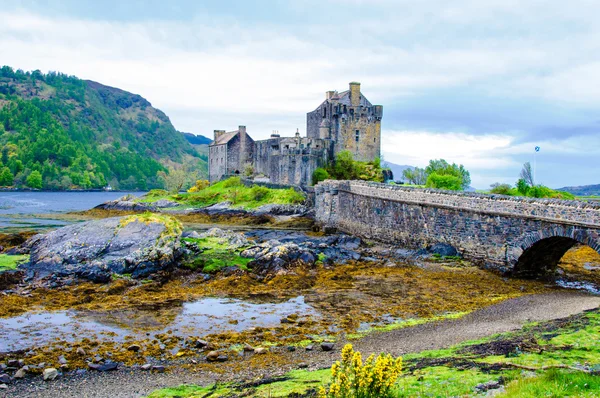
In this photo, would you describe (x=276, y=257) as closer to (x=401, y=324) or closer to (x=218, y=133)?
(x=401, y=324)

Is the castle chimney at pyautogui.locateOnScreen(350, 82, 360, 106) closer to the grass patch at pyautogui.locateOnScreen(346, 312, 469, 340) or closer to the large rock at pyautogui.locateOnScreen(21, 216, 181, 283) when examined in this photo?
the large rock at pyautogui.locateOnScreen(21, 216, 181, 283)

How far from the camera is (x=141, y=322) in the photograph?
16078mm

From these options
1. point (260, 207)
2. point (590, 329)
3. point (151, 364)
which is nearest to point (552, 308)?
point (590, 329)

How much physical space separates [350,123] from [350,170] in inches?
239

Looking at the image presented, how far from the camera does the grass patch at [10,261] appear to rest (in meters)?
22.6

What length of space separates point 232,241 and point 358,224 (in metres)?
12.9

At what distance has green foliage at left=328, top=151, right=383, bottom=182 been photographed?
181ft

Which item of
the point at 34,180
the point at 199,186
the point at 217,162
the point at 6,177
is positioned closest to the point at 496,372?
the point at 199,186

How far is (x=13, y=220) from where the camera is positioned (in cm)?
4984

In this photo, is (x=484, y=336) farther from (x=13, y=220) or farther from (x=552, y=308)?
(x=13, y=220)

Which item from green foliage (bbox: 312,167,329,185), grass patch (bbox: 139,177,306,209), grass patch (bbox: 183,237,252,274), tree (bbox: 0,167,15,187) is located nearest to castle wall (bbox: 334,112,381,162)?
green foliage (bbox: 312,167,329,185)

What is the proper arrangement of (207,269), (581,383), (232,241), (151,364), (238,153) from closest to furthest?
(581,383)
(151,364)
(207,269)
(232,241)
(238,153)

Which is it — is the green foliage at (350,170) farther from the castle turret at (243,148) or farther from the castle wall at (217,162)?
the castle wall at (217,162)

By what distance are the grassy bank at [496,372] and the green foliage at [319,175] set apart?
4187 cm
